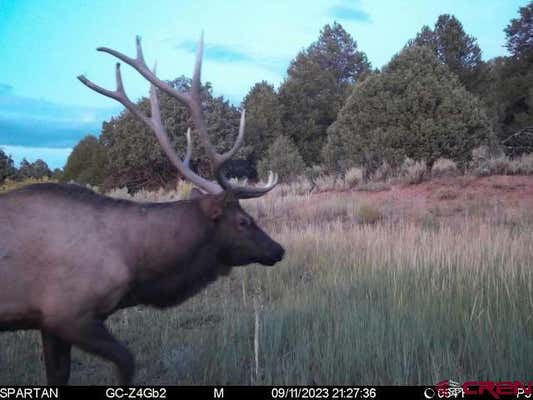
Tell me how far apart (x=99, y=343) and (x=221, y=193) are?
1485mm

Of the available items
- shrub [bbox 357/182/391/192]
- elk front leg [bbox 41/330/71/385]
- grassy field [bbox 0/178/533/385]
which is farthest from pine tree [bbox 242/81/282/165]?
elk front leg [bbox 41/330/71/385]

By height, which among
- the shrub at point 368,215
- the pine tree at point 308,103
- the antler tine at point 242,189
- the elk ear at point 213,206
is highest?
the pine tree at point 308,103

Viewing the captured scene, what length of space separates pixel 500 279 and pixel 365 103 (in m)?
14.7

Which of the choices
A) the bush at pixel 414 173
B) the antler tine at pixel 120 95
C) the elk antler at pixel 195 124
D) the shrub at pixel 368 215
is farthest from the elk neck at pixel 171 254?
the bush at pixel 414 173

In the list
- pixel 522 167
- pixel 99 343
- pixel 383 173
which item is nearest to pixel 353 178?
pixel 383 173

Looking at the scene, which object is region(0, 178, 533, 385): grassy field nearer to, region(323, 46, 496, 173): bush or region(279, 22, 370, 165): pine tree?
region(323, 46, 496, 173): bush

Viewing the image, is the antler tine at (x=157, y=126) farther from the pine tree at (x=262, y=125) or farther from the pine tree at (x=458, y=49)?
the pine tree at (x=458, y=49)

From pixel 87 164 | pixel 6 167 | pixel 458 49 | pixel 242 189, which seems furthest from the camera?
pixel 87 164

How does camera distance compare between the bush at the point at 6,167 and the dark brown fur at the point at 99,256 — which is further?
the bush at the point at 6,167

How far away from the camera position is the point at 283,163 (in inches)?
1078

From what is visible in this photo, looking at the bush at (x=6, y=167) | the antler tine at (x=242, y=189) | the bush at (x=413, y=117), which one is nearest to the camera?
the antler tine at (x=242, y=189)

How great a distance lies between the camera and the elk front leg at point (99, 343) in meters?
3.65

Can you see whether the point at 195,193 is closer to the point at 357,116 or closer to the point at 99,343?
the point at 99,343

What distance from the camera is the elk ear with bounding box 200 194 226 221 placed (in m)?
4.52
